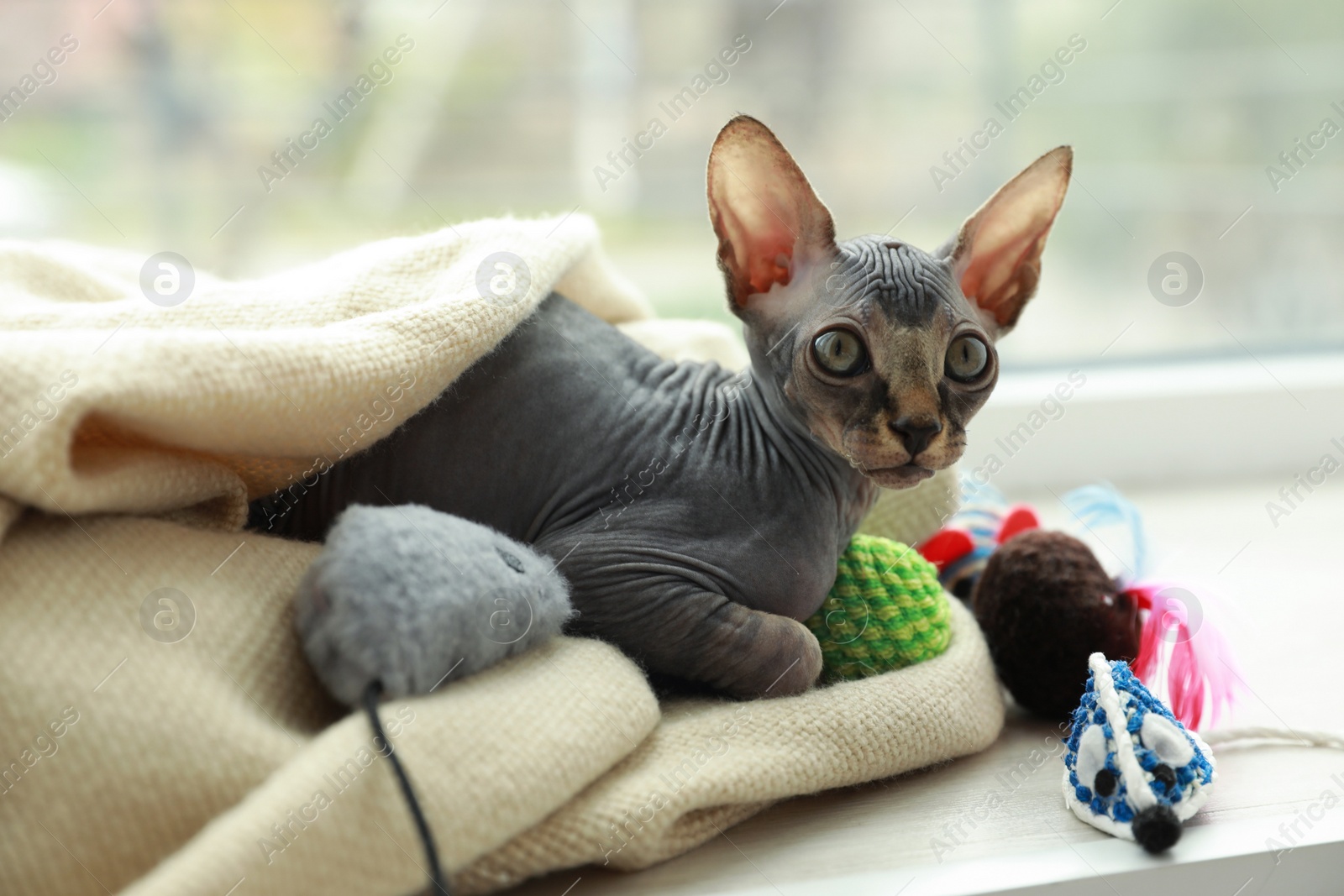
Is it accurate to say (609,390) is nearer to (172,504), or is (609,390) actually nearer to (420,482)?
(420,482)

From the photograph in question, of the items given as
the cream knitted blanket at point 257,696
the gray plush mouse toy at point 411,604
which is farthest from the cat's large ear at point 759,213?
the gray plush mouse toy at point 411,604

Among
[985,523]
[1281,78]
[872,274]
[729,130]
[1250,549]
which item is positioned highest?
[1281,78]

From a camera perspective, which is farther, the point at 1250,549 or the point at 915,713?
the point at 1250,549

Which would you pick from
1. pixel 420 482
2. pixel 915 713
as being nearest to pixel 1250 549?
pixel 915 713

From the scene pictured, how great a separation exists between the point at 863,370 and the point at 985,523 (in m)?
0.52

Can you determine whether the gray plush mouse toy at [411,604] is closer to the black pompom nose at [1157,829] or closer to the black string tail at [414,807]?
the black string tail at [414,807]

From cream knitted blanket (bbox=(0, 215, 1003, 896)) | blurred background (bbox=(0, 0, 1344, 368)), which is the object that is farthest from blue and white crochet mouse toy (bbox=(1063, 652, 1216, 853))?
blurred background (bbox=(0, 0, 1344, 368))

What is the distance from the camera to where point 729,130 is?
0.96 m

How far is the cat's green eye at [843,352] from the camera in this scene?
0.92 metres

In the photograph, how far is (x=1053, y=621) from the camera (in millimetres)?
1103

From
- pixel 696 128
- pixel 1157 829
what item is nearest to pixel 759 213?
pixel 1157 829

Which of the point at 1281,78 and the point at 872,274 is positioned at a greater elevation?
the point at 1281,78

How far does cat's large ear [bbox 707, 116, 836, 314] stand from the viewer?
3.18ft

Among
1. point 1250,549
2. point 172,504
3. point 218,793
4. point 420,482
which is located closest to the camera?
point 218,793
